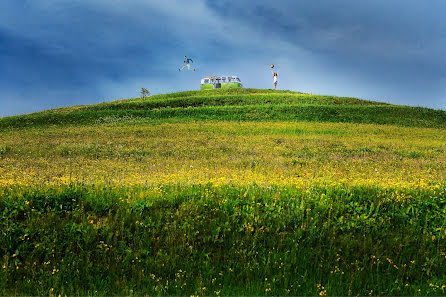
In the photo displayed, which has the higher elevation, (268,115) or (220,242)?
(268,115)

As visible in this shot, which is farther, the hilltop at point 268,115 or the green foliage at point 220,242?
the hilltop at point 268,115

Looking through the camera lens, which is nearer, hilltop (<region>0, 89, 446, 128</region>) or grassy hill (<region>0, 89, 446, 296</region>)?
grassy hill (<region>0, 89, 446, 296</region>)

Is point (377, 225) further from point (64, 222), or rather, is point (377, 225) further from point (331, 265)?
point (64, 222)

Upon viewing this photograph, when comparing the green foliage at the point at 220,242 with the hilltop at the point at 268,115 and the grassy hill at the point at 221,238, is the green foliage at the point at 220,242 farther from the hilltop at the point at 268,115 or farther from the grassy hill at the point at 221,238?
the hilltop at the point at 268,115

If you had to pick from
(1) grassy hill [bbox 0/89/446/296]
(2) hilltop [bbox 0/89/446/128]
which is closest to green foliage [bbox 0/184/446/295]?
(1) grassy hill [bbox 0/89/446/296]

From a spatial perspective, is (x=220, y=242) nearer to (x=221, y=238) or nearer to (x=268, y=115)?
(x=221, y=238)

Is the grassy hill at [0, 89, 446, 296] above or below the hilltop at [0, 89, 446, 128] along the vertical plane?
below

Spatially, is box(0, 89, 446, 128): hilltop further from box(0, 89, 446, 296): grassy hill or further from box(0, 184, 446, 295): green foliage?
box(0, 184, 446, 295): green foliage

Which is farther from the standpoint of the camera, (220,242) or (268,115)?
(268,115)

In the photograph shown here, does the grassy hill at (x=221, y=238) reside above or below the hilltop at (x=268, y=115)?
below

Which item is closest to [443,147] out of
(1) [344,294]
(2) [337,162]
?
(2) [337,162]

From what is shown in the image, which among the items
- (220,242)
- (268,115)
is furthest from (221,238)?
(268,115)

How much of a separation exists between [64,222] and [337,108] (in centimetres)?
4331

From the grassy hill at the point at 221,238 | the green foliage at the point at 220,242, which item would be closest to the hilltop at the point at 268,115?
the grassy hill at the point at 221,238
